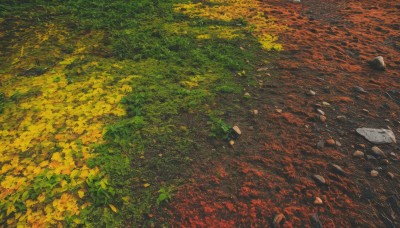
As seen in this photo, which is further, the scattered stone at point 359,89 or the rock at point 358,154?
the scattered stone at point 359,89

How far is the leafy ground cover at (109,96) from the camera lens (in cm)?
286

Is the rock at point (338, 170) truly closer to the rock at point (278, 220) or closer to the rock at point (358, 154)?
the rock at point (358, 154)

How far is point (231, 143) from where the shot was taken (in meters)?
3.42

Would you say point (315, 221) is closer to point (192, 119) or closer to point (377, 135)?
point (377, 135)

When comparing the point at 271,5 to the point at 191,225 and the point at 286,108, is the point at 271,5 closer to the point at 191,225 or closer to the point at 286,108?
the point at 286,108

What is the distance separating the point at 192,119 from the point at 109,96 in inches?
54.1

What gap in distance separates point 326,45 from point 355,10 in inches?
103

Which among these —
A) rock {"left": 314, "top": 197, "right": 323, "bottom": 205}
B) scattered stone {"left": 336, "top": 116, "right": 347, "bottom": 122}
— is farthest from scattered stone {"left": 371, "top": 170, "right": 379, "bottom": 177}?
scattered stone {"left": 336, "top": 116, "right": 347, "bottom": 122}

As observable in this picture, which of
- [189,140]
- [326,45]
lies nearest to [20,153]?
[189,140]

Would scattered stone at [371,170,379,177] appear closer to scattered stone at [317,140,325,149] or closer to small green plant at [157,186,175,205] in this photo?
scattered stone at [317,140,325,149]

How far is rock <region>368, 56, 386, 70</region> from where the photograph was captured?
15.7ft

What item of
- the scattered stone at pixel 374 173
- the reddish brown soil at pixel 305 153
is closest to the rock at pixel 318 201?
the reddish brown soil at pixel 305 153

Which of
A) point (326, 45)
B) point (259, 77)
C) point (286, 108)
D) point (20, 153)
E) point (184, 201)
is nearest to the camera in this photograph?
point (184, 201)

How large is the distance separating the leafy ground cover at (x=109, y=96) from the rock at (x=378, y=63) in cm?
193
